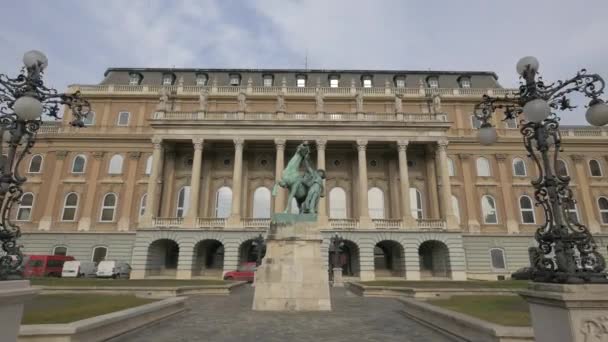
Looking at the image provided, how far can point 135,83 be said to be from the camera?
140 ft

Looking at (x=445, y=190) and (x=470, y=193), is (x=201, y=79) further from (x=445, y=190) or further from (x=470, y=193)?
(x=470, y=193)

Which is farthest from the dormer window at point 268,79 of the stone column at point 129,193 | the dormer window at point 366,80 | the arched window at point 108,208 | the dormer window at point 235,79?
the arched window at point 108,208

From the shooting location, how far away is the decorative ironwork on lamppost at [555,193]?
14.3 ft

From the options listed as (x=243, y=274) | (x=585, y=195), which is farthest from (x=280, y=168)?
(x=585, y=195)

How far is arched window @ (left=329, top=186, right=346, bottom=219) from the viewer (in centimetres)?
3584

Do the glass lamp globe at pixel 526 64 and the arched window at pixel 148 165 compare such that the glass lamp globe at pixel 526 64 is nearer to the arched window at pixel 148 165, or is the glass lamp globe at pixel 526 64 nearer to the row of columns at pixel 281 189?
the row of columns at pixel 281 189

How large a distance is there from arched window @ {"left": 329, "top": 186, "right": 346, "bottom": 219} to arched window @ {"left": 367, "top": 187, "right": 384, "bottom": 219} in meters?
2.75

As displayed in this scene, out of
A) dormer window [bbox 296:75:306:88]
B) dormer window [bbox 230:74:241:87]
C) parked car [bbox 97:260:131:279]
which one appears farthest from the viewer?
dormer window [bbox 296:75:306:88]

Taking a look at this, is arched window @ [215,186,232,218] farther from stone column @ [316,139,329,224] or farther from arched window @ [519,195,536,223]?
arched window @ [519,195,536,223]

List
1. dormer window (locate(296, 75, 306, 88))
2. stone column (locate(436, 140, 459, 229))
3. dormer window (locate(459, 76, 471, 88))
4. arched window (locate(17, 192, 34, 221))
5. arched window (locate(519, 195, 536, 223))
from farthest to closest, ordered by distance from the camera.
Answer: dormer window (locate(296, 75, 306, 88)), dormer window (locate(459, 76, 471, 88)), arched window (locate(519, 195, 536, 223)), arched window (locate(17, 192, 34, 221)), stone column (locate(436, 140, 459, 229))

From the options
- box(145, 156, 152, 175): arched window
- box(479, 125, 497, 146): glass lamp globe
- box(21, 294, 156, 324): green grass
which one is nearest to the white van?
box(145, 156, 152, 175): arched window

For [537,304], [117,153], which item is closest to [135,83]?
[117,153]

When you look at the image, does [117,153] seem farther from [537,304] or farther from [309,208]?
[537,304]

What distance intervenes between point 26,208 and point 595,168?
62726 millimetres
